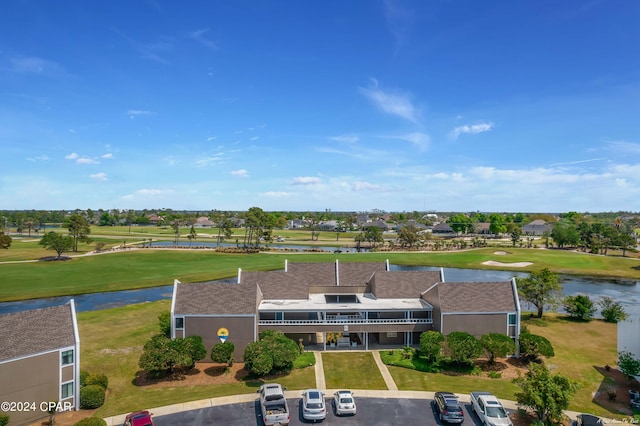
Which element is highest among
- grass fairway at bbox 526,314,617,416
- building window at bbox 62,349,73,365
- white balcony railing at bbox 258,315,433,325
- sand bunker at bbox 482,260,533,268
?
building window at bbox 62,349,73,365

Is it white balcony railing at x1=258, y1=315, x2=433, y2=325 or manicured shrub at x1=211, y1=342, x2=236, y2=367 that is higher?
white balcony railing at x1=258, y1=315, x2=433, y2=325

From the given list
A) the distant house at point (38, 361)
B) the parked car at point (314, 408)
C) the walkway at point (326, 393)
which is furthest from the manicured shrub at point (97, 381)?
the parked car at point (314, 408)

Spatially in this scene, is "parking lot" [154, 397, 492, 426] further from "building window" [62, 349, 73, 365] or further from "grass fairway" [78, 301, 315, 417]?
"building window" [62, 349, 73, 365]

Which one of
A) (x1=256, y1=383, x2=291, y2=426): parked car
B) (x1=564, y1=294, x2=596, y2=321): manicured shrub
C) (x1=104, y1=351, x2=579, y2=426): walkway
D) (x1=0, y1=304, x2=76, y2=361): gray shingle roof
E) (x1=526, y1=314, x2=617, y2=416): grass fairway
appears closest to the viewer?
(x1=256, y1=383, x2=291, y2=426): parked car

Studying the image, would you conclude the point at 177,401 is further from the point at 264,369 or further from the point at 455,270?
the point at 455,270

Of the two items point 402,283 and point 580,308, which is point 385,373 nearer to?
point 402,283

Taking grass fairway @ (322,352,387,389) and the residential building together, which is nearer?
grass fairway @ (322,352,387,389)

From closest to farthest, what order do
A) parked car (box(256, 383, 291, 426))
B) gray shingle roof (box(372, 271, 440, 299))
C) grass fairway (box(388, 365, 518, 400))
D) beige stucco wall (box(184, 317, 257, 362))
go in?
parked car (box(256, 383, 291, 426))
grass fairway (box(388, 365, 518, 400))
beige stucco wall (box(184, 317, 257, 362))
gray shingle roof (box(372, 271, 440, 299))

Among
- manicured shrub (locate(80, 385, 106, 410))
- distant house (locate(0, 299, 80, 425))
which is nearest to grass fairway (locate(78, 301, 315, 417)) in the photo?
manicured shrub (locate(80, 385, 106, 410))
